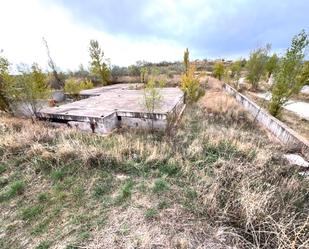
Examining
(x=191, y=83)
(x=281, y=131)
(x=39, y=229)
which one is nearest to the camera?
(x=39, y=229)

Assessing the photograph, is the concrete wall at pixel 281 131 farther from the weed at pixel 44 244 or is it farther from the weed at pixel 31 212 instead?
the weed at pixel 31 212

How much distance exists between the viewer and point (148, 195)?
343 cm

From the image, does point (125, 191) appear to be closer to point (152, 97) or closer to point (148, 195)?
point (148, 195)

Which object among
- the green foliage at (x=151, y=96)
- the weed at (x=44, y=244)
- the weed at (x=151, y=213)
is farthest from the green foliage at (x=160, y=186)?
the green foliage at (x=151, y=96)

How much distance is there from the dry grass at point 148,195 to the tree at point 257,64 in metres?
13.6

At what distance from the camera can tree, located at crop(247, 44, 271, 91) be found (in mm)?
16125

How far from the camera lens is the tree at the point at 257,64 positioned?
52.9ft

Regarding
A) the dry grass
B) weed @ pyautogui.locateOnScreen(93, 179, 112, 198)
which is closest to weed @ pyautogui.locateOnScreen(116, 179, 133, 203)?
the dry grass

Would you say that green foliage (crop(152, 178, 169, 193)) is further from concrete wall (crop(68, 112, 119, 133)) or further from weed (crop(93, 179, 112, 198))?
concrete wall (crop(68, 112, 119, 133))

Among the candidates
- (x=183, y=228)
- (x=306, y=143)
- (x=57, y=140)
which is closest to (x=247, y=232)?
(x=183, y=228)

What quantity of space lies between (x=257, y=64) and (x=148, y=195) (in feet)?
57.1

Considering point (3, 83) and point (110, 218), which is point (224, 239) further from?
point (3, 83)

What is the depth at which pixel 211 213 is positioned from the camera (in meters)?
2.94

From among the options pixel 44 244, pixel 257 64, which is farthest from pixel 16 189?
pixel 257 64
